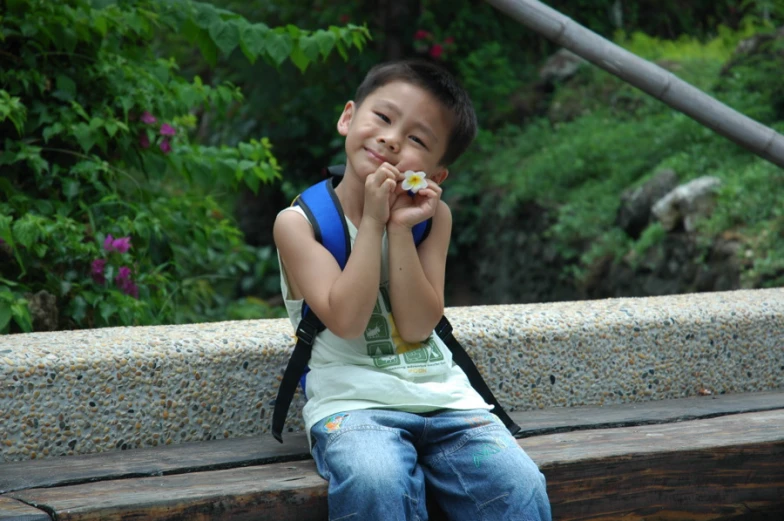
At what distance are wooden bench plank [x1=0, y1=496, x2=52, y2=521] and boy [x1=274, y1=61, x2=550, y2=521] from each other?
49 cm

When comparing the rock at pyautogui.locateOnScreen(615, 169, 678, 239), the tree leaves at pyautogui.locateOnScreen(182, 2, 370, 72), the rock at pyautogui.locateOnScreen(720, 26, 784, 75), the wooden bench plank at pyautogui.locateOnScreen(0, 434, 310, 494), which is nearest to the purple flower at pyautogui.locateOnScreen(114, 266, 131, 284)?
the tree leaves at pyautogui.locateOnScreen(182, 2, 370, 72)

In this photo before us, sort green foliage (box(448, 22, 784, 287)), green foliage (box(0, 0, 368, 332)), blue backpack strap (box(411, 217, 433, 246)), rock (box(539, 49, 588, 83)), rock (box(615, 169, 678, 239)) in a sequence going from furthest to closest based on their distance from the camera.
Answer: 1. rock (box(539, 49, 588, 83))
2. rock (box(615, 169, 678, 239))
3. green foliage (box(448, 22, 784, 287))
4. green foliage (box(0, 0, 368, 332))
5. blue backpack strap (box(411, 217, 433, 246))

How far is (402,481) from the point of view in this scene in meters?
1.68

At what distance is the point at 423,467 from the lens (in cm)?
186

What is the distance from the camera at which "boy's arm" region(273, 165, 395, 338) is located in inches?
69.7

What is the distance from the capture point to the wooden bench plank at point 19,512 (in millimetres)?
1482

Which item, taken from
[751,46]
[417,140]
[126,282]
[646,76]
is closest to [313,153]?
[751,46]

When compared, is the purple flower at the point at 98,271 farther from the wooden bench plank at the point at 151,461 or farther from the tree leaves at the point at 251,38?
the wooden bench plank at the point at 151,461

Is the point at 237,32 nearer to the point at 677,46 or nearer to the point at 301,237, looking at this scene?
the point at 301,237

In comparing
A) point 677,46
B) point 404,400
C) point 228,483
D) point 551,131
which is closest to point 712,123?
point 404,400

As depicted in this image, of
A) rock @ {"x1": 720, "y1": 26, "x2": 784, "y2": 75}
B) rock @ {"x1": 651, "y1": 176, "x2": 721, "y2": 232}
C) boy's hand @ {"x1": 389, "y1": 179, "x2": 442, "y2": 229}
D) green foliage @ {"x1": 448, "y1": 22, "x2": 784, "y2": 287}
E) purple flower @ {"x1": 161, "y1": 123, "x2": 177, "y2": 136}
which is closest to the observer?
boy's hand @ {"x1": 389, "y1": 179, "x2": 442, "y2": 229}

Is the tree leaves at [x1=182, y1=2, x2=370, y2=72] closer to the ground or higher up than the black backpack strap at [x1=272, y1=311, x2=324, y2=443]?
higher up

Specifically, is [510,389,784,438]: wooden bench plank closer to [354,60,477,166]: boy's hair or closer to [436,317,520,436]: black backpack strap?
[436,317,520,436]: black backpack strap

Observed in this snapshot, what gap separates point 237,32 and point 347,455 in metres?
1.96
